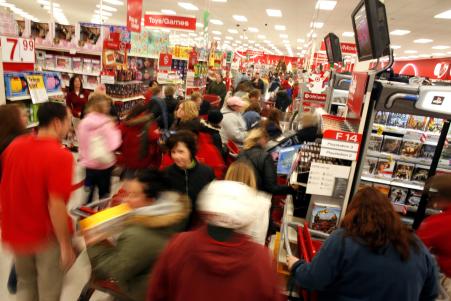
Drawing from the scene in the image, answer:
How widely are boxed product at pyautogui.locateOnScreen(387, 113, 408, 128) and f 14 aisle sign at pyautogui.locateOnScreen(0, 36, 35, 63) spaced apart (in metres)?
4.80

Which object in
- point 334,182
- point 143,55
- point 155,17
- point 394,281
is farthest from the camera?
point 155,17

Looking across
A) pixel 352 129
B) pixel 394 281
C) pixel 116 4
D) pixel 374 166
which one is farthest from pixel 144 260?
pixel 116 4

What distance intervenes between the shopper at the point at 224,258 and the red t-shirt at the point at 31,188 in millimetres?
1149

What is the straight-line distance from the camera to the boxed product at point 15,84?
429cm

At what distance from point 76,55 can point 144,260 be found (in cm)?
703

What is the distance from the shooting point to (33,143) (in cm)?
210

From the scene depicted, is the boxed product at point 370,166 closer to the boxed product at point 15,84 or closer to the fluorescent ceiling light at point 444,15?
the boxed product at point 15,84

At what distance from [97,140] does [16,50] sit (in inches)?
71.2

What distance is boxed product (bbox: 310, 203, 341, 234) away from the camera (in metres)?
2.89

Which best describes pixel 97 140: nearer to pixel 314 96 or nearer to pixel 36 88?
pixel 36 88

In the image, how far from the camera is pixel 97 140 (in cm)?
396

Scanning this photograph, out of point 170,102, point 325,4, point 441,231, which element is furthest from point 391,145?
point 325,4

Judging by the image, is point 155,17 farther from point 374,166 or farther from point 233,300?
point 233,300

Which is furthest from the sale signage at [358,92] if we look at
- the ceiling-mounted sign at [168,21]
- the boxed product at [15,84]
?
the ceiling-mounted sign at [168,21]
